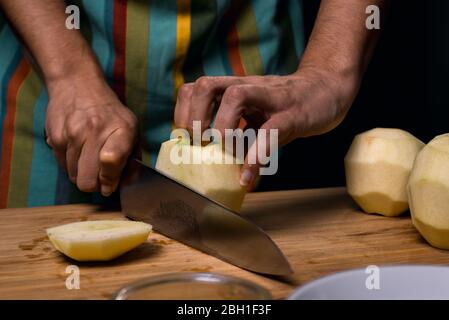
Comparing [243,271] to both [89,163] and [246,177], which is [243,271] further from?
[89,163]


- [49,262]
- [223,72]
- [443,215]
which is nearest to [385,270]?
[443,215]

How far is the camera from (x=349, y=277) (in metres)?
1.00

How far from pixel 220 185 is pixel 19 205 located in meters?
0.69

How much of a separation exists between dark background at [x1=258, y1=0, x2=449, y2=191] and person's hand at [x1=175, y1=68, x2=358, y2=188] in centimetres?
94

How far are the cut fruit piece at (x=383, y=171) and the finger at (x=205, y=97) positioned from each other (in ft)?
1.20

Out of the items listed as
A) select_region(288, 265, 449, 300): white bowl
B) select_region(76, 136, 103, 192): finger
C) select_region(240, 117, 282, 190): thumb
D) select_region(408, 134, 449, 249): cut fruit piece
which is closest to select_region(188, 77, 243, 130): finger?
select_region(240, 117, 282, 190): thumb

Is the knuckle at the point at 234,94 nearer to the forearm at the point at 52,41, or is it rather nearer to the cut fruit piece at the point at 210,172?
the cut fruit piece at the point at 210,172

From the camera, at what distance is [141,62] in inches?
72.5

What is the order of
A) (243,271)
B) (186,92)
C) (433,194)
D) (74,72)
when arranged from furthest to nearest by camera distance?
(74,72) < (186,92) < (433,194) < (243,271)

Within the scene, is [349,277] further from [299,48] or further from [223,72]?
[299,48]

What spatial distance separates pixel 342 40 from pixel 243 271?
73 cm

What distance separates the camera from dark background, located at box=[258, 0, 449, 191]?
2637 millimetres

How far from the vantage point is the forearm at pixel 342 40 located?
5.65 feet

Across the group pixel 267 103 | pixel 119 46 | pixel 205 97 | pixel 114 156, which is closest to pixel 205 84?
pixel 205 97
